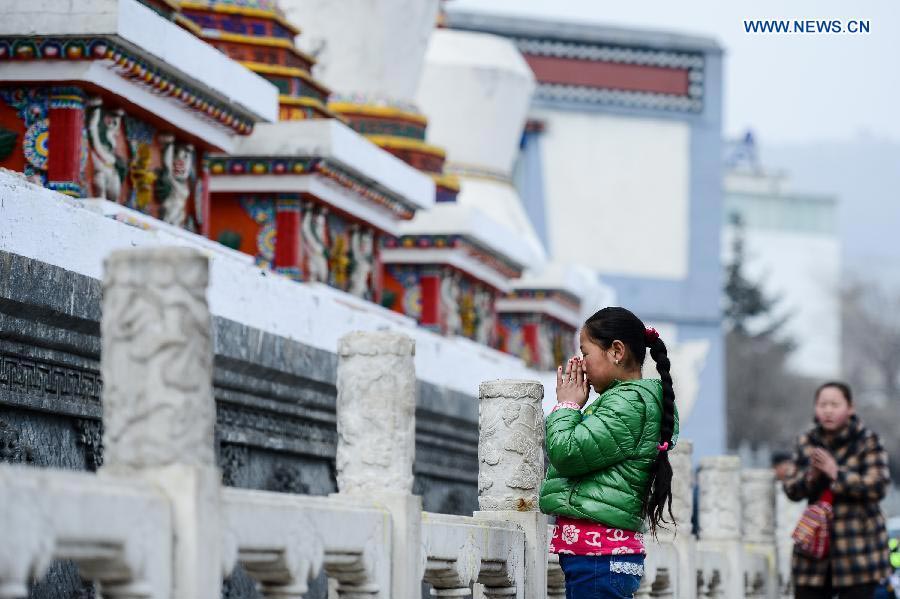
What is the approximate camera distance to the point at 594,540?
6047 mm

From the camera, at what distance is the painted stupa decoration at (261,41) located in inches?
482

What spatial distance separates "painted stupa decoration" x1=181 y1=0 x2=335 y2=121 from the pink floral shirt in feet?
21.8

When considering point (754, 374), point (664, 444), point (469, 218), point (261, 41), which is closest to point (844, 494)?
point (664, 444)

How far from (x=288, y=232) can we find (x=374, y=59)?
3401mm

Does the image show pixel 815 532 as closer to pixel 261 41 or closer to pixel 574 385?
pixel 574 385

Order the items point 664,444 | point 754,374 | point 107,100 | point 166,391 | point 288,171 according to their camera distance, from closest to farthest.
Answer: point 166,391, point 664,444, point 107,100, point 288,171, point 754,374

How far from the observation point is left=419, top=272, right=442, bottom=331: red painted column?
15516 millimetres

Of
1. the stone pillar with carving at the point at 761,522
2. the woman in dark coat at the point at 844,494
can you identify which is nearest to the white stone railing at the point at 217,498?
the woman in dark coat at the point at 844,494

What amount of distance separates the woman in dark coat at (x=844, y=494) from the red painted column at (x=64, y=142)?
3616 mm

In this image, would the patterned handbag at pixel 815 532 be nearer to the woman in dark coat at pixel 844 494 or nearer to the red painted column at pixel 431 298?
the woman in dark coat at pixel 844 494

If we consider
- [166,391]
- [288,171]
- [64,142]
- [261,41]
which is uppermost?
[261,41]

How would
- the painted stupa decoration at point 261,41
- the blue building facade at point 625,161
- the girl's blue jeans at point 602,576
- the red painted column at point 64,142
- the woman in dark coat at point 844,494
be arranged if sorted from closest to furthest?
1. the girl's blue jeans at point 602,576
2. the red painted column at point 64,142
3. the woman in dark coat at point 844,494
4. the painted stupa decoration at point 261,41
5. the blue building facade at point 625,161

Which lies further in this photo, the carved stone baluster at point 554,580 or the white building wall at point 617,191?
the white building wall at point 617,191

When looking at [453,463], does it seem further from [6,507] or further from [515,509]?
[6,507]
